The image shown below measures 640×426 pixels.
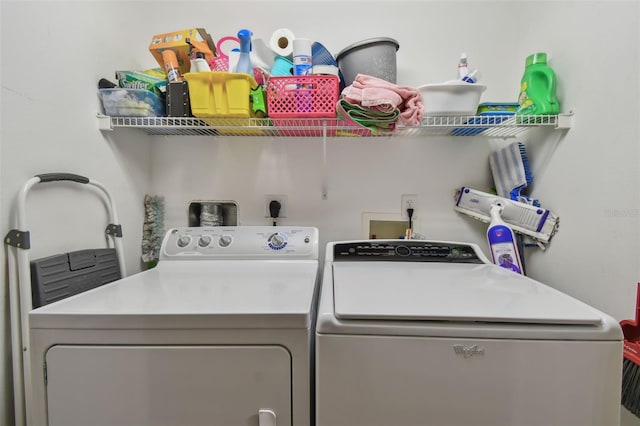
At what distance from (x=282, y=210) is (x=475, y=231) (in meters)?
1.00

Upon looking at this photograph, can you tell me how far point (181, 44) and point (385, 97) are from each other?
887 mm

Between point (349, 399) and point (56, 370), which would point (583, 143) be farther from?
point (56, 370)

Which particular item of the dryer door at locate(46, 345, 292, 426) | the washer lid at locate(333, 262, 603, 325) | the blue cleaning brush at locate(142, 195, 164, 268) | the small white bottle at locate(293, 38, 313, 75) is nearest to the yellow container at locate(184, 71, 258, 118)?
the small white bottle at locate(293, 38, 313, 75)

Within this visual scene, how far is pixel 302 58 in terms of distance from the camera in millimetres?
1201

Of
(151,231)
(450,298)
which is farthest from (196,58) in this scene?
(450,298)

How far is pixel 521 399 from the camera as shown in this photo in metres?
0.63

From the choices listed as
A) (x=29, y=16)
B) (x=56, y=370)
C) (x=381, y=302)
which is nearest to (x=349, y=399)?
(x=381, y=302)

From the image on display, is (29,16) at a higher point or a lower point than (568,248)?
higher

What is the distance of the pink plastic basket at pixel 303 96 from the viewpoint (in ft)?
3.75

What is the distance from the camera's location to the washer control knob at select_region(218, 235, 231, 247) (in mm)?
1270

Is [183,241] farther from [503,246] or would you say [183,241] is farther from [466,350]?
[503,246]

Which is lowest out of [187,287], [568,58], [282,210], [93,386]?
[93,386]

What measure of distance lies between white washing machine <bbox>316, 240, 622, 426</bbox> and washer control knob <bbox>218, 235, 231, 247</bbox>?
73cm

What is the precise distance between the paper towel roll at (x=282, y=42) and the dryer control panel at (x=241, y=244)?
2.53ft
